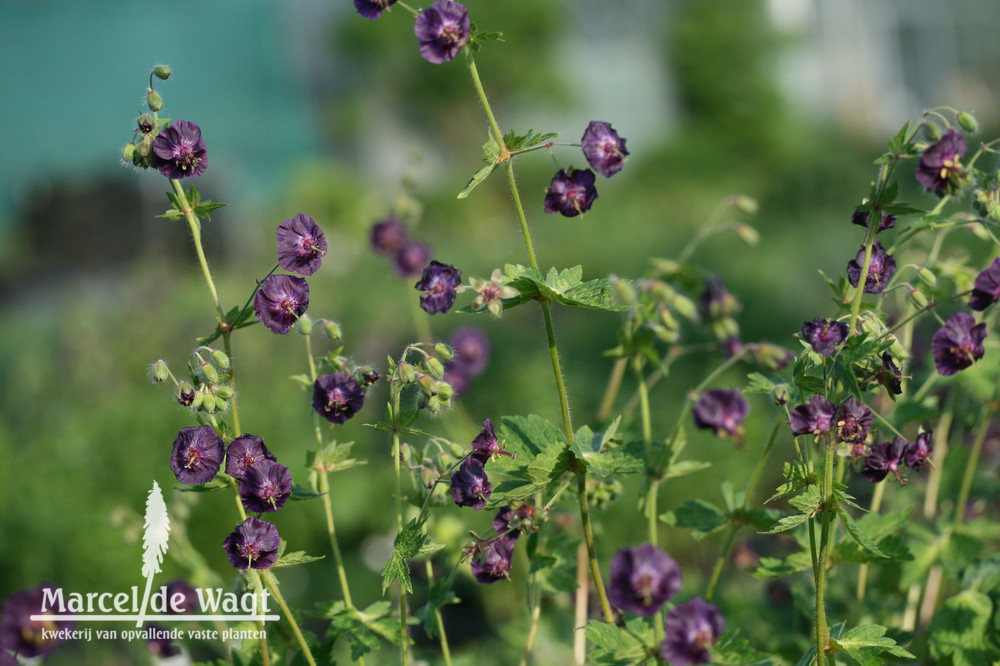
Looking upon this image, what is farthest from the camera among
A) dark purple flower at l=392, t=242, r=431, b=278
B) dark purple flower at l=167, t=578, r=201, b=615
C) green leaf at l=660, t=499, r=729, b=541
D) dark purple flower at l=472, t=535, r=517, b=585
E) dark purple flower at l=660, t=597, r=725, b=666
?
dark purple flower at l=392, t=242, r=431, b=278

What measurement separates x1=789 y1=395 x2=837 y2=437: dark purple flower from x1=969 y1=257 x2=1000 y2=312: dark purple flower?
0.54 feet

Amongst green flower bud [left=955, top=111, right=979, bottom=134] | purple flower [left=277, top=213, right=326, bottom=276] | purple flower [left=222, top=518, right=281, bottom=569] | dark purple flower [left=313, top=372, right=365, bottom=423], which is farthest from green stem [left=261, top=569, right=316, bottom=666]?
green flower bud [left=955, top=111, right=979, bottom=134]

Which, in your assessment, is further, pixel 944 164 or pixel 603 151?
pixel 603 151

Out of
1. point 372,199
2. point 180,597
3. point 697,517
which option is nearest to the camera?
point 697,517

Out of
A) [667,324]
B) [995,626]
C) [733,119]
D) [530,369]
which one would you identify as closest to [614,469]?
[667,324]

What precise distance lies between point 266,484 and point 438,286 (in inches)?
10.3

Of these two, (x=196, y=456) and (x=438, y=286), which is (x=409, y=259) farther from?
(x=196, y=456)

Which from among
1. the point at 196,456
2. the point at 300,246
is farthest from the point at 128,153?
the point at 196,456

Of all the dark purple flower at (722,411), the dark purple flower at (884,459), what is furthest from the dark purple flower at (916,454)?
the dark purple flower at (722,411)

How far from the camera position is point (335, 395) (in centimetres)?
102

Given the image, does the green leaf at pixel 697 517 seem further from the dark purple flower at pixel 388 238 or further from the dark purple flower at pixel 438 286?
the dark purple flower at pixel 388 238

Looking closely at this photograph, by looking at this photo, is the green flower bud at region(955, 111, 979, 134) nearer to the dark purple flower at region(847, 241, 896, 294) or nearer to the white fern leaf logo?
the dark purple flower at region(847, 241, 896, 294)

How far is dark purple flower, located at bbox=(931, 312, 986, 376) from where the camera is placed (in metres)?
0.95

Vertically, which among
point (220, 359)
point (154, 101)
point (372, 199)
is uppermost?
point (372, 199)
